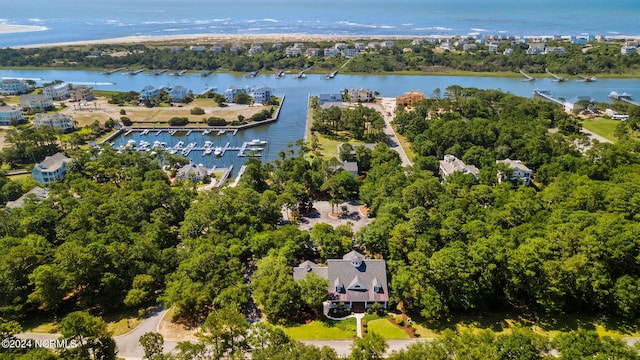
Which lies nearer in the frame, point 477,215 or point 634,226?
point 634,226

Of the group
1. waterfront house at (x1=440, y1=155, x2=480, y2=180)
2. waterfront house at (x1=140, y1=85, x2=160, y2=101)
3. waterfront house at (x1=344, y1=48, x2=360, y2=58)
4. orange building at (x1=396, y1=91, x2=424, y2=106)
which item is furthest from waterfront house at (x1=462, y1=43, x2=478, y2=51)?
waterfront house at (x1=140, y1=85, x2=160, y2=101)

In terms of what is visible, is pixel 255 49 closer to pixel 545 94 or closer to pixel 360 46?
pixel 360 46

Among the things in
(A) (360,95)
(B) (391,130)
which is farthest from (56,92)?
(B) (391,130)

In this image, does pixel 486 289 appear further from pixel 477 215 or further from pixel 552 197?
pixel 552 197

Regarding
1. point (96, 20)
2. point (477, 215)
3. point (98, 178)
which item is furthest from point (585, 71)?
point (96, 20)

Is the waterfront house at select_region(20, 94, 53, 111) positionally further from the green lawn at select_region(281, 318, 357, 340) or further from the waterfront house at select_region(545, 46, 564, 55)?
the waterfront house at select_region(545, 46, 564, 55)
